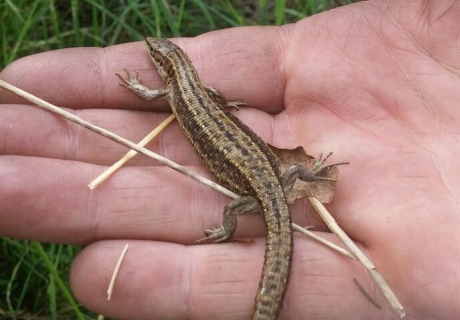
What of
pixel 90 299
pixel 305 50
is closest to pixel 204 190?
pixel 90 299

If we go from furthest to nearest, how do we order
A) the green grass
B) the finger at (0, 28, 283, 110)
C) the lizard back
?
the green grass < the finger at (0, 28, 283, 110) < the lizard back

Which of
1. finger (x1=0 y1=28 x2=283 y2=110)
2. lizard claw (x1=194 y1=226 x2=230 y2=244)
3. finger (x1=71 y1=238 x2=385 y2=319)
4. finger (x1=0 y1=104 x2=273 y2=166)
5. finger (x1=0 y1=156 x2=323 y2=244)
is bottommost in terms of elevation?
finger (x1=71 y1=238 x2=385 y2=319)

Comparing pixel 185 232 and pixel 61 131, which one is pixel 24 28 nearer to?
pixel 61 131

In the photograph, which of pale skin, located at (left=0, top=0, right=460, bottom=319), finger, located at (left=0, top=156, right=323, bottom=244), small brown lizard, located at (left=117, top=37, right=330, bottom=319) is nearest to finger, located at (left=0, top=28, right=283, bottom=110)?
pale skin, located at (left=0, top=0, right=460, bottom=319)

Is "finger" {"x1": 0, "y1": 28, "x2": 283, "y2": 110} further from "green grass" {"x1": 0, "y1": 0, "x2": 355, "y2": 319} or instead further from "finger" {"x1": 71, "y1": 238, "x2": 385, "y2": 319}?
"finger" {"x1": 71, "y1": 238, "x2": 385, "y2": 319}

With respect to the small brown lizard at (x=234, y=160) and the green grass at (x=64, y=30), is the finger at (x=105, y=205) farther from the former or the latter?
the green grass at (x=64, y=30)

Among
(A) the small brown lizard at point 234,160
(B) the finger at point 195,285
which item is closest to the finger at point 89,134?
(A) the small brown lizard at point 234,160
